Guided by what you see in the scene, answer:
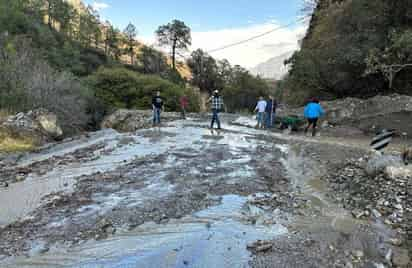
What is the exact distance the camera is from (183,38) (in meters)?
60.4

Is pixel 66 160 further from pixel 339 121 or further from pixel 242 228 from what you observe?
pixel 339 121

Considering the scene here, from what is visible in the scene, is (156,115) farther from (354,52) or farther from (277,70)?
(277,70)

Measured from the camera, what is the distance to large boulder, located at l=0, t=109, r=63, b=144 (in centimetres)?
1245

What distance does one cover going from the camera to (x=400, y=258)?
3885 mm

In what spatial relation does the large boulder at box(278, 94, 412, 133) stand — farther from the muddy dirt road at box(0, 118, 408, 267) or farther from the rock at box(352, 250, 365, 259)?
the rock at box(352, 250, 365, 259)

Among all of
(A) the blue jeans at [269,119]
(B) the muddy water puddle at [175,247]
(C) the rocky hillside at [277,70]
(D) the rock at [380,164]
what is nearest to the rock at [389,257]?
(B) the muddy water puddle at [175,247]

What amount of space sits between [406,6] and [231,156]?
564 inches

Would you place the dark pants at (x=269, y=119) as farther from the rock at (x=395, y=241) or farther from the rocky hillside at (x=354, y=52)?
the rock at (x=395, y=241)

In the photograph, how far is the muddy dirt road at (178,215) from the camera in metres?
3.91

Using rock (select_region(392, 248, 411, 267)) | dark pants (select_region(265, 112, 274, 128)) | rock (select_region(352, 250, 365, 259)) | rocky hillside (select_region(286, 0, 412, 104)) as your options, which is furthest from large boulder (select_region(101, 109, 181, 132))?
rock (select_region(392, 248, 411, 267))

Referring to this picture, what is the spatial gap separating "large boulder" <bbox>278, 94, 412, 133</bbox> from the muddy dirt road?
238 inches

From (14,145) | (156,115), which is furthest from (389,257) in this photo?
(156,115)

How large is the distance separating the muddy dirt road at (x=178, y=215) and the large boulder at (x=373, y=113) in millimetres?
6050

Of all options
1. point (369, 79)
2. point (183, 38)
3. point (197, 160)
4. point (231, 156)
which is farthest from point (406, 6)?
point (183, 38)
